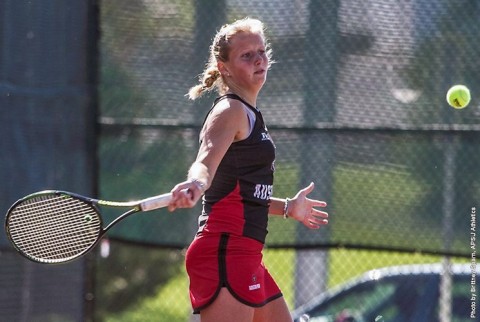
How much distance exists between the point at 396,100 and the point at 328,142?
1.36 ft

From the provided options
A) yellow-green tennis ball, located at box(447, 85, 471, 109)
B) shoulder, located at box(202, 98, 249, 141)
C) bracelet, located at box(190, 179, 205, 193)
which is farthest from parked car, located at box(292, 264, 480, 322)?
bracelet, located at box(190, 179, 205, 193)

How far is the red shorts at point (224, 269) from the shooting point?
3.81 m

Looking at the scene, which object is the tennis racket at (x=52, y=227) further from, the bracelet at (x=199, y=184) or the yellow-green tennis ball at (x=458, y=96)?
the yellow-green tennis ball at (x=458, y=96)

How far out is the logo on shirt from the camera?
391cm

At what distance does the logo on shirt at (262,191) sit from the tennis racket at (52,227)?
21.0 inches

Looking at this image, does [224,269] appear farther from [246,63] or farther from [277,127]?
[277,127]

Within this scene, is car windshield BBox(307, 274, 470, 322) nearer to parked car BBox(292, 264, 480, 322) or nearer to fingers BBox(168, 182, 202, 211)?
parked car BBox(292, 264, 480, 322)

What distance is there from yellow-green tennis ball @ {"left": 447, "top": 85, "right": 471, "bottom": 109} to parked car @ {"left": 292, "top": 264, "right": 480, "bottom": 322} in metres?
0.85

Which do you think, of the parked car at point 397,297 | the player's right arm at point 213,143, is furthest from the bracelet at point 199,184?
the parked car at point 397,297

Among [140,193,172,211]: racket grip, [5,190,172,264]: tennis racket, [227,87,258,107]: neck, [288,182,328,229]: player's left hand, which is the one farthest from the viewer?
[288,182,328,229]: player's left hand

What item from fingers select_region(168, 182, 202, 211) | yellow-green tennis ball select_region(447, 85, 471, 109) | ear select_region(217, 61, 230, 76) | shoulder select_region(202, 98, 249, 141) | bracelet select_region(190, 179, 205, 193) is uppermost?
yellow-green tennis ball select_region(447, 85, 471, 109)

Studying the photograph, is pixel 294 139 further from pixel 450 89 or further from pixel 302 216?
pixel 302 216

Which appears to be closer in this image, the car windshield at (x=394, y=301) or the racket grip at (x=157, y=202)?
the racket grip at (x=157, y=202)

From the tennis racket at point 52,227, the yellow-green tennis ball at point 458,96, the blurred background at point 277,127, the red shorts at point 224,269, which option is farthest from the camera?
the blurred background at point 277,127
